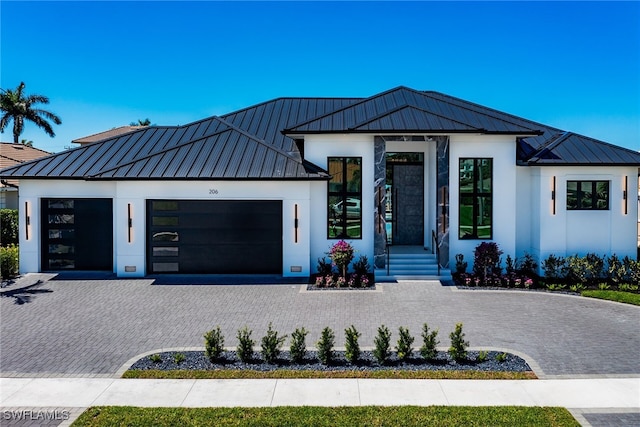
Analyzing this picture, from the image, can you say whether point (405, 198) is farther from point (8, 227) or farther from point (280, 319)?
point (8, 227)

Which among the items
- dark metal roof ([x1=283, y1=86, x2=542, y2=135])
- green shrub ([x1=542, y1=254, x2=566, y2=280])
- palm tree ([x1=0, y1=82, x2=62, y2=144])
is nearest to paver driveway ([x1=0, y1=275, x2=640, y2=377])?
green shrub ([x1=542, y1=254, x2=566, y2=280])

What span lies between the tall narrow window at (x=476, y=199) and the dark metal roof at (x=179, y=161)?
488cm

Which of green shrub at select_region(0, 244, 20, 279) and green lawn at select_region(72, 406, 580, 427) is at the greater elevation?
Answer: green shrub at select_region(0, 244, 20, 279)

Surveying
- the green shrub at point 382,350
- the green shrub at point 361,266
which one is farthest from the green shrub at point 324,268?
the green shrub at point 382,350

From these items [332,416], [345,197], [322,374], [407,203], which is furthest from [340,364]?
[407,203]

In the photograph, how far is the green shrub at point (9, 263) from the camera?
15977 millimetres

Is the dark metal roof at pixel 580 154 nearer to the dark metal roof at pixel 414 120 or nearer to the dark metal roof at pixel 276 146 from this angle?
the dark metal roof at pixel 276 146

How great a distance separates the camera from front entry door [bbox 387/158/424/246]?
18516 millimetres

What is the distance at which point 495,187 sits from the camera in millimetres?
16453

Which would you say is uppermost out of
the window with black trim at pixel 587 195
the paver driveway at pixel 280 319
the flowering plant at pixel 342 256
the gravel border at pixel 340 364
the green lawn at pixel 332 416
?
the window with black trim at pixel 587 195

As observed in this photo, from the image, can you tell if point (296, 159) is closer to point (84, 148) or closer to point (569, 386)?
point (84, 148)

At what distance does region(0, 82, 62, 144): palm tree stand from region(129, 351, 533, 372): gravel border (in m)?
46.1

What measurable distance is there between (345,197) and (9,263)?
11.6m

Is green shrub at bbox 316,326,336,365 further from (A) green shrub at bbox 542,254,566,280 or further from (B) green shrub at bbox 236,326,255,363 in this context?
(A) green shrub at bbox 542,254,566,280
